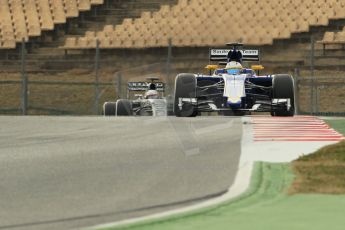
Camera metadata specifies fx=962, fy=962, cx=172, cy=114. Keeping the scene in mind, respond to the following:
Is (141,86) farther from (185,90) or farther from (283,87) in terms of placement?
(283,87)

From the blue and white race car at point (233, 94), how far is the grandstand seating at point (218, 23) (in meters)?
10.4

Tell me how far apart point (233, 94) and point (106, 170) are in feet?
30.9

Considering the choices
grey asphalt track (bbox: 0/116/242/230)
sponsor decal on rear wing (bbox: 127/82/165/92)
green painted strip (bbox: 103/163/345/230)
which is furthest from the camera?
sponsor decal on rear wing (bbox: 127/82/165/92)

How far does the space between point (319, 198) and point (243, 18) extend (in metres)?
23.3

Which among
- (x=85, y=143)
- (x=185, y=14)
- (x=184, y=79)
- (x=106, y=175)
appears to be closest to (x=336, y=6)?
(x=185, y=14)

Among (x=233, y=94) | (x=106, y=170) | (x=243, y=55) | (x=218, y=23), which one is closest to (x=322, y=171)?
(x=106, y=170)

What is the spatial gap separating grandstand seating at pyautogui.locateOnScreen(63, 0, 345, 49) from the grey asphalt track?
14.2 metres

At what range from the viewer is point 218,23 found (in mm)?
29578

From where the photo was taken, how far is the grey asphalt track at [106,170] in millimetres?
6328

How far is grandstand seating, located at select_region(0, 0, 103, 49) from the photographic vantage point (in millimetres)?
30822

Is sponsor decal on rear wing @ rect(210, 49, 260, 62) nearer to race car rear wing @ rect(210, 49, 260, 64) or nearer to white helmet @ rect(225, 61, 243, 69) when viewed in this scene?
race car rear wing @ rect(210, 49, 260, 64)

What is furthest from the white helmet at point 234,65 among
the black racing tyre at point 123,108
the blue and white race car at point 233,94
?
the black racing tyre at point 123,108

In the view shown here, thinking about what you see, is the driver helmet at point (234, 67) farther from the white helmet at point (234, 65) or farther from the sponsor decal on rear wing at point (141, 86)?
the sponsor decal on rear wing at point (141, 86)

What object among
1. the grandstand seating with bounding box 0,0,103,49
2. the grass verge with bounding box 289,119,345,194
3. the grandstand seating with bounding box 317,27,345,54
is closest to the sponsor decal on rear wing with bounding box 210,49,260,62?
the grass verge with bounding box 289,119,345,194
